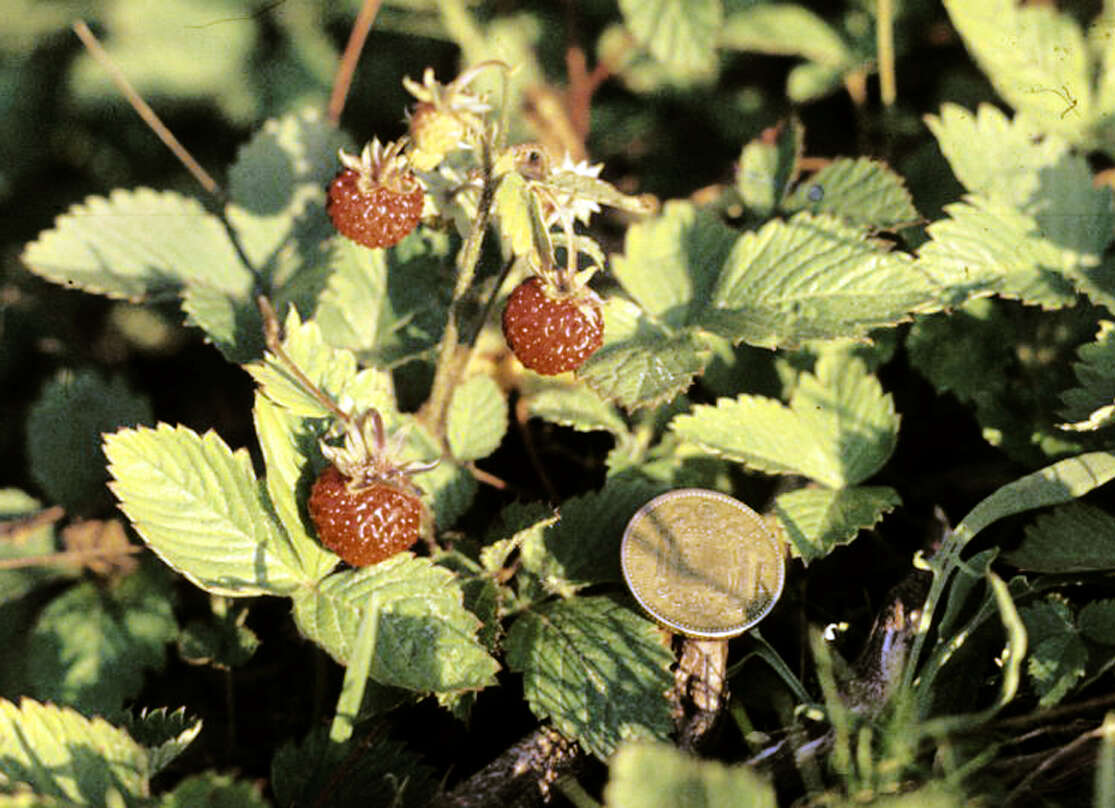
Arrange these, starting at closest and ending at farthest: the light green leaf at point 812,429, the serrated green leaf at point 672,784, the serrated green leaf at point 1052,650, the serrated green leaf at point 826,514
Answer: the serrated green leaf at point 672,784, the serrated green leaf at point 1052,650, the serrated green leaf at point 826,514, the light green leaf at point 812,429

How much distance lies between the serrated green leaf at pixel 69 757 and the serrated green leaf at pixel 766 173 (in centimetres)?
151

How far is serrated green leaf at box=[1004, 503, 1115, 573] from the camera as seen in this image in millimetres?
1596

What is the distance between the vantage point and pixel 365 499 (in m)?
1.46

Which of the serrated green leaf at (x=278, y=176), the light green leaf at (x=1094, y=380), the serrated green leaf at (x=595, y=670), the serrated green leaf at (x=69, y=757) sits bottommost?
the light green leaf at (x=1094, y=380)

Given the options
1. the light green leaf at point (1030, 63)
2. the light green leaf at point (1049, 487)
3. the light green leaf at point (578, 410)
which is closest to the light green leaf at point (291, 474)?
the light green leaf at point (578, 410)

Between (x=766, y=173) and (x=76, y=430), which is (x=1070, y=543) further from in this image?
(x=76, y=430)

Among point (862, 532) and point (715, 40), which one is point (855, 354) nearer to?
point (862, 532)

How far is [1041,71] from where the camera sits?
2.22 metres

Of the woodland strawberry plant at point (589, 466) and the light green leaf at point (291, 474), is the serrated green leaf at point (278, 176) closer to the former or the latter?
the woodland strawberry plant at point (589, 466)

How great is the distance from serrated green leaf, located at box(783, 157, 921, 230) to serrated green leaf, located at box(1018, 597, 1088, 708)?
82 cm

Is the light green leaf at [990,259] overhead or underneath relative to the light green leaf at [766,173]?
underneath

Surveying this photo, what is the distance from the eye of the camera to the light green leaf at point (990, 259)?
189cm

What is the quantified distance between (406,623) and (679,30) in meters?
1.55

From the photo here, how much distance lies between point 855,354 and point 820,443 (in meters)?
0.26
